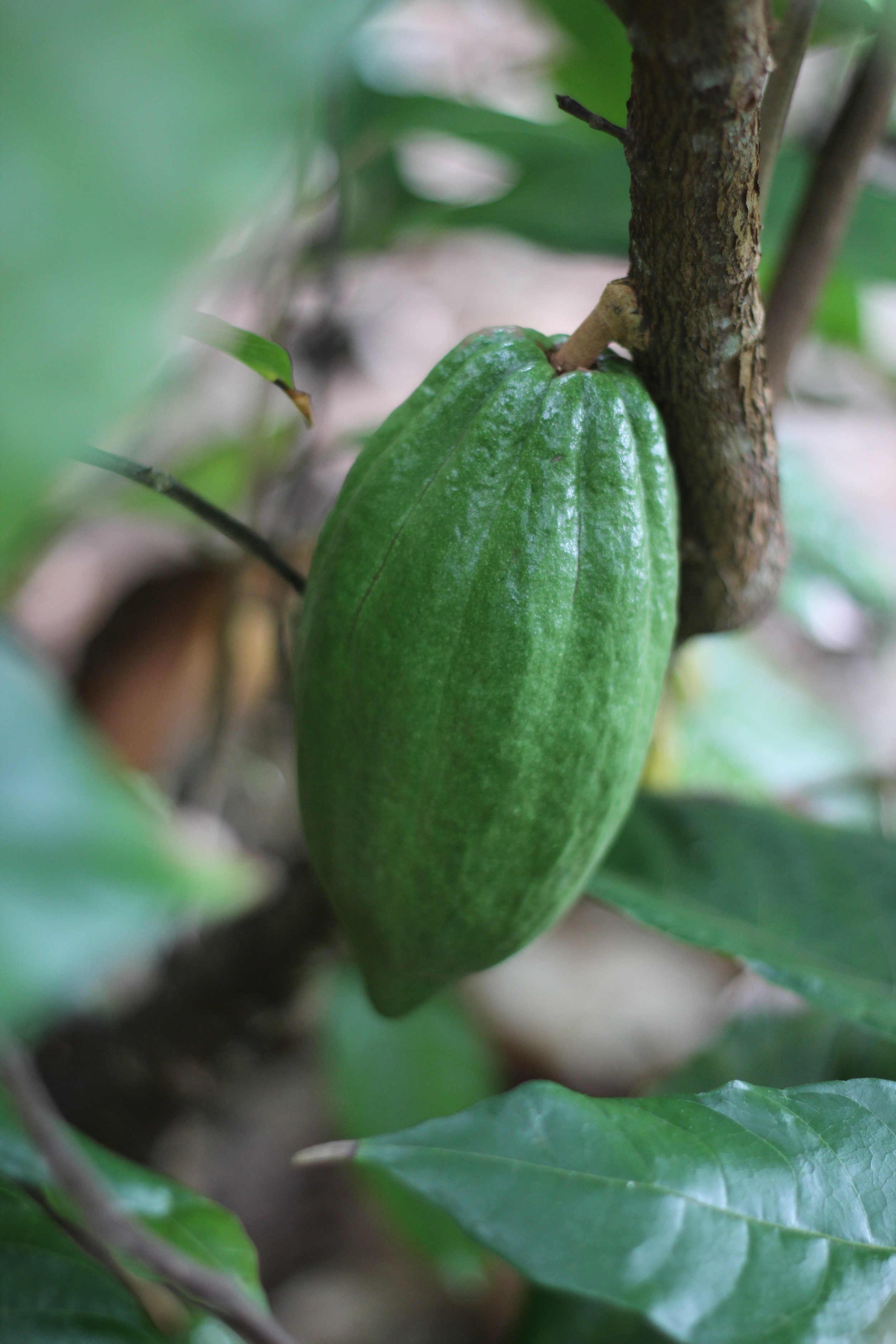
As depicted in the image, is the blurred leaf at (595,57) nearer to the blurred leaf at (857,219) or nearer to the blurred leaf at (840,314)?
the blurred leaf at (857,219)

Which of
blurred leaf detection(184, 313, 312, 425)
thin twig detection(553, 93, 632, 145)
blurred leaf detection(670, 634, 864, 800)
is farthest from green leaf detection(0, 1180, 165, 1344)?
blurred leaf detection(670, 634, 864, 800)

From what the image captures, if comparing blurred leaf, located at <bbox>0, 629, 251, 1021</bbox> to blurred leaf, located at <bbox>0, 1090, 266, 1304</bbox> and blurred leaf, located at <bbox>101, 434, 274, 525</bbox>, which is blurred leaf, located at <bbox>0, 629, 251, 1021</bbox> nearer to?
blurred leaf, located at <bbox>0, 1090, 266, 1304</bbox>

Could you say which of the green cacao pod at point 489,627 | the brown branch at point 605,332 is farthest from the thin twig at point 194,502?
the brown branch at point 605,332

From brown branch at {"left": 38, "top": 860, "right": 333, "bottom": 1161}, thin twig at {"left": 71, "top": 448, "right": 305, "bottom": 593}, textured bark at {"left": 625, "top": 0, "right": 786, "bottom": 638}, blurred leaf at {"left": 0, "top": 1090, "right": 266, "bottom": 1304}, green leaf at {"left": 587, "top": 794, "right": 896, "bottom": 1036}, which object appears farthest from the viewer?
brown branch at {"left": 38, "top": 860, "right": 333, "bottom": 1161}

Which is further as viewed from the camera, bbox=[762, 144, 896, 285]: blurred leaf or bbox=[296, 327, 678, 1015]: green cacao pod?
bbox=[762, 144, 896, 285]: blurred leaf

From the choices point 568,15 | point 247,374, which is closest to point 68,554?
point 247,374

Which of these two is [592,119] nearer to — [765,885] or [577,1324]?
[765,885]

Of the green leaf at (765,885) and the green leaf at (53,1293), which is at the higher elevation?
the green leaf at (765,885)
